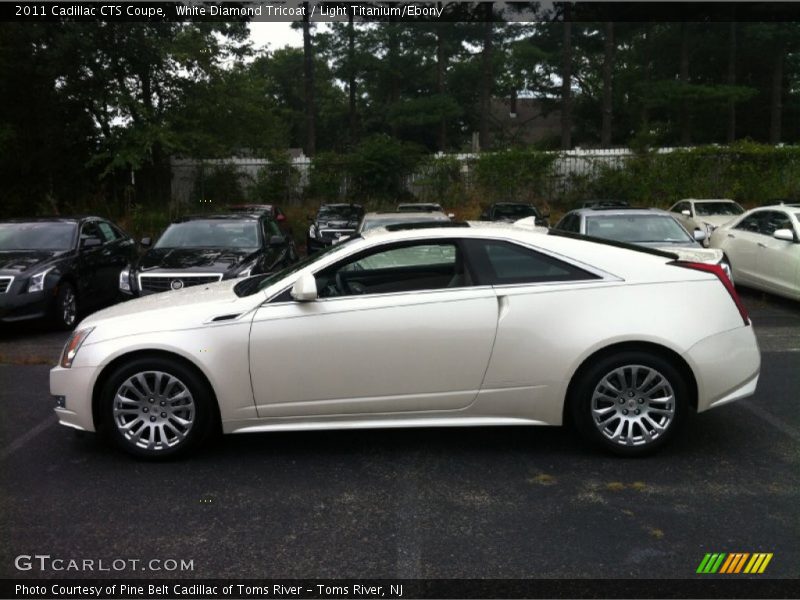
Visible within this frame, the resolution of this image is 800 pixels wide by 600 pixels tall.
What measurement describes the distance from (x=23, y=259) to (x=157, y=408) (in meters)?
6.43

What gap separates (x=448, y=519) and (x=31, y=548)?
2.12 metres

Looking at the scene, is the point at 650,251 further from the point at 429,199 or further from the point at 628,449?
the point at 429,199

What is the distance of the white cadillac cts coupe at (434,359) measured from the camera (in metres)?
4.79

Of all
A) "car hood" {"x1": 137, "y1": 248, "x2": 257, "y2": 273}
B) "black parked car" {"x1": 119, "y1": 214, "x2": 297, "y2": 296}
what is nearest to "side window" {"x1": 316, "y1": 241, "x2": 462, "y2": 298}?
"black parked car" {"x1": 119, "y1": 214, "x2": 297, "y2": 296}

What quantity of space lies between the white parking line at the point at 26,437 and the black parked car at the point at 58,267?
420 centimetres

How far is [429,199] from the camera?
2594cm

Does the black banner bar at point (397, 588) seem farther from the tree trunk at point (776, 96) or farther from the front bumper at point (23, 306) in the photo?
the tree trunk at point (776, 96)

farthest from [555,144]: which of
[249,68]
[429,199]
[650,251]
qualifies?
[650,251]

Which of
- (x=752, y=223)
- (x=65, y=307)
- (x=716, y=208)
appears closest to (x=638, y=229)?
(x=752, y=223)

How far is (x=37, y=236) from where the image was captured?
10.9 m

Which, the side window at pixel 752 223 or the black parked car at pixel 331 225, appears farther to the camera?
the black parked car at pixel 331 225

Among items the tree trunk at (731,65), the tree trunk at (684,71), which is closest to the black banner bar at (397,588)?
the tree trunk at (731,65)

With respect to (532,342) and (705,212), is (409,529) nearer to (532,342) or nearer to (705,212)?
(532,342)

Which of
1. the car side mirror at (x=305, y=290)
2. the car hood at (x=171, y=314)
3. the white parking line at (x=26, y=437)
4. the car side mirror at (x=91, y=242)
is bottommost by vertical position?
the white parking line at (x=26, y=437)
